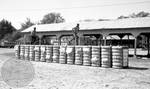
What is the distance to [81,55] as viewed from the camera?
1335 centimetres

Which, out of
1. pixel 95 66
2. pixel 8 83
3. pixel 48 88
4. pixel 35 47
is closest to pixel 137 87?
pixel 48 88

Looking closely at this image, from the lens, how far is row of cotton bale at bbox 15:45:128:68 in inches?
468

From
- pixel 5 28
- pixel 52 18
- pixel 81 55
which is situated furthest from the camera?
pixel 52 18

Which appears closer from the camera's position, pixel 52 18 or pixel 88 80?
pixel 88 80

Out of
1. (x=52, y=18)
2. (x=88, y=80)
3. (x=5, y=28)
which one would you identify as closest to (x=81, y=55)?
(x=88, y=80)

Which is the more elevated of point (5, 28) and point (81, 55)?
point (5, 28)

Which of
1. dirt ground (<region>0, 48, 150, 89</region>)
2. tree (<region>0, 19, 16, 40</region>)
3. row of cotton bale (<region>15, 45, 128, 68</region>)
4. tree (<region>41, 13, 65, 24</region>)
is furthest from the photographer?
tree (<region>41, 13, 65, 24</region>)

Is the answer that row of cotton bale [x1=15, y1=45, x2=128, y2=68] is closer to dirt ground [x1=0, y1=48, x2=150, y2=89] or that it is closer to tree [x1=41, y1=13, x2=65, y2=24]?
dirt ground [x1=0, y1=48, x2=150, y2=89]

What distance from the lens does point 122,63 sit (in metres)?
11.9

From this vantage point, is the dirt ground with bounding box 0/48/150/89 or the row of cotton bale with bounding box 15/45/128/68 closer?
the dirt ground with bounding box 0/48/150/89

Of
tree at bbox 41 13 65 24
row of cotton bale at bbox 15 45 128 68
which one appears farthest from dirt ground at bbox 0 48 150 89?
tree at bbox 41 13 65 24

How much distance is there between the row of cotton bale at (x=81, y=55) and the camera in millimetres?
11877

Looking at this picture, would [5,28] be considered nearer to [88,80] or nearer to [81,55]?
[81,55]

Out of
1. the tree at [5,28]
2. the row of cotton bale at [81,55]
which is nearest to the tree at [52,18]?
the tree at [5,28]
